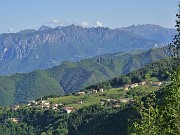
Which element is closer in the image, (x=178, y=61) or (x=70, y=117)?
(x=178, y=61)

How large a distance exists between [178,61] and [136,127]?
19.3 ft

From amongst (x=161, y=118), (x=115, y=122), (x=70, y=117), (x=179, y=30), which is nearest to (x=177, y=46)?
(x=179, y=30)

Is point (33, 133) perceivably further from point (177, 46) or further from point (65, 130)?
point (177, 46)

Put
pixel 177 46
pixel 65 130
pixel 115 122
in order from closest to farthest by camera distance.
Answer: pixel 177 46 < pixel 115 122 < pixel 65 130

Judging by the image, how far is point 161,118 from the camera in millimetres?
26219

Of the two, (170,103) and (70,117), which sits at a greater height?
(170,103)

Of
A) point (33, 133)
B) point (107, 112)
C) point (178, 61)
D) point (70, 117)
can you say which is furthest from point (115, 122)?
point (178, 61)

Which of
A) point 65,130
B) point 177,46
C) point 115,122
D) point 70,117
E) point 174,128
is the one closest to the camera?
point 174,128

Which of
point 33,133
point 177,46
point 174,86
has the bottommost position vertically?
point 33,133

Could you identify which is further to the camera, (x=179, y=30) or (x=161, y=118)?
(x=179, y=30)

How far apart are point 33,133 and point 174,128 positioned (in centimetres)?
17641

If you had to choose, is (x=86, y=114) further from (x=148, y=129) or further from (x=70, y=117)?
(x=148, y=129)

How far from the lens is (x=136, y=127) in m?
25.9

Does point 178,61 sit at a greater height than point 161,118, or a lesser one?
greater
